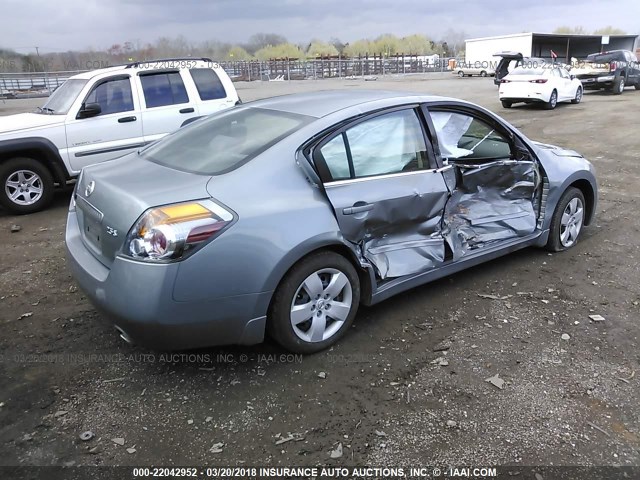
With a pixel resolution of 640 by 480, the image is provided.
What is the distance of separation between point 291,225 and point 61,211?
5.25 metres

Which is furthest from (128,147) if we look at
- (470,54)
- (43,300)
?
(470,54)

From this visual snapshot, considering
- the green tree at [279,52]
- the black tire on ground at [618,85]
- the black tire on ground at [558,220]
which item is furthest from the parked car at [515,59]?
the green tree at [279,52]

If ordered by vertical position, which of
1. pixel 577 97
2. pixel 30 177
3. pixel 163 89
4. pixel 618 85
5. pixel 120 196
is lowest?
pixel 30 177

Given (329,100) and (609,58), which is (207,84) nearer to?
(329,100)

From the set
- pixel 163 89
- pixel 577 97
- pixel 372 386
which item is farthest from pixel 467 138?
pixel 577 97

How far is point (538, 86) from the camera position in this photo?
59.0 ft

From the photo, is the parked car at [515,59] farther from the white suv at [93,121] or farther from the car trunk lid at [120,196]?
the car trunk lid at [120,196]

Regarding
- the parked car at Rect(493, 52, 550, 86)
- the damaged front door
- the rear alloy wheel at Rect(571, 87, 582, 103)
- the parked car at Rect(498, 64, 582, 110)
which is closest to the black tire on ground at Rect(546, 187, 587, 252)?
the damaged front door

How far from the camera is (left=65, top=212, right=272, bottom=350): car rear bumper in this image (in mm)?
2766

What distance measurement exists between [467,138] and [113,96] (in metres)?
5.34

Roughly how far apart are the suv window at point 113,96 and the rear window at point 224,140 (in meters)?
3.83

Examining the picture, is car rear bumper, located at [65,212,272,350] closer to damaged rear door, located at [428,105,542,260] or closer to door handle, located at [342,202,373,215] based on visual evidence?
door handle, located at [342,202,373,215]

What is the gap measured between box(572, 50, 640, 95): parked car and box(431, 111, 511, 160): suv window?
68.7ft

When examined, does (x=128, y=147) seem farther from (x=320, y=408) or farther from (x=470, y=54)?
(x=470, y=54)
